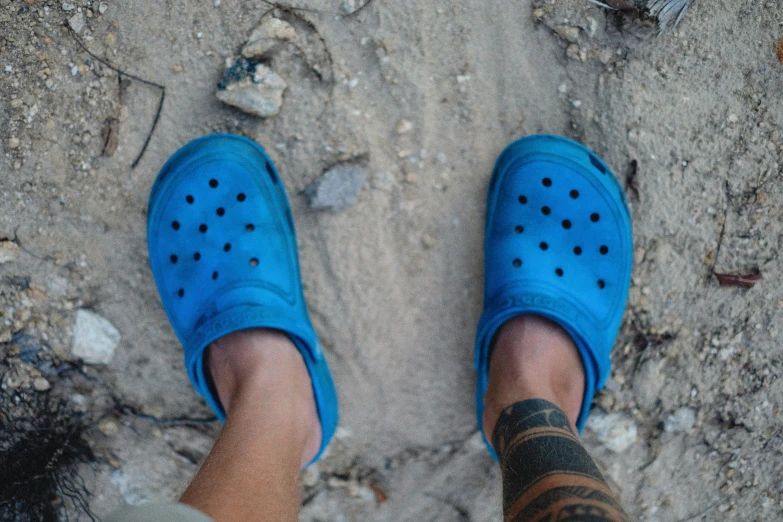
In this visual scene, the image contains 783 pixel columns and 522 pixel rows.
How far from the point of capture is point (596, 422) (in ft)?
5.56

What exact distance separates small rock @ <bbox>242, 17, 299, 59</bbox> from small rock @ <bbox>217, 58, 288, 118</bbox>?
32 mm

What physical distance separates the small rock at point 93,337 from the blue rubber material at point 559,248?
1.01 metres

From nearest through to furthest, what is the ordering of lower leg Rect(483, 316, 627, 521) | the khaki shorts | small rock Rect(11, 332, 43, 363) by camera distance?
1. the khaki shorts
2. lower leg Rect(483, 316, 627, 521)
3. small rock Rect(11, 332, 43, 363)

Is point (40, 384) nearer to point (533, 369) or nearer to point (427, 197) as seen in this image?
point (427, 197)

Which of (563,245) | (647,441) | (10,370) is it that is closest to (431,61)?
(563,245)

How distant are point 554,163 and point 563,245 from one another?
9.5 inches

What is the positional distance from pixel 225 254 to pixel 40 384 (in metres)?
0.61

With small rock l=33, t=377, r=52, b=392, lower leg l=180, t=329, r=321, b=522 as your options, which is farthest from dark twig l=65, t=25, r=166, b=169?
small rock l=33, t=377, r=52, b=392

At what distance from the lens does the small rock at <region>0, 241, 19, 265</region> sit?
1604 millimetres

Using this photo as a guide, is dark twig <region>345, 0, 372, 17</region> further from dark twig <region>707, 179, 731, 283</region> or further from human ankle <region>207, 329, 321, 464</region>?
dark twig <region>707, 179, 731, 283</region>

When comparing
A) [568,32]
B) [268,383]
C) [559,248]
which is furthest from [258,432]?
[568,32]

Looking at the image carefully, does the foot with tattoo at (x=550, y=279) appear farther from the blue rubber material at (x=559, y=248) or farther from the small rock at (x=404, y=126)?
the small rock at (x=404, y=126)

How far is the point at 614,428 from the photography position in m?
1.69

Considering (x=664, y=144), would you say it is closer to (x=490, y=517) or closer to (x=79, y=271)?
(x=490, y=517)
